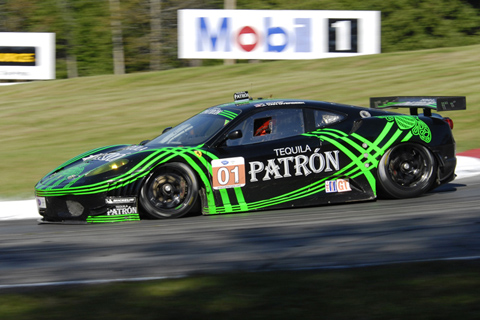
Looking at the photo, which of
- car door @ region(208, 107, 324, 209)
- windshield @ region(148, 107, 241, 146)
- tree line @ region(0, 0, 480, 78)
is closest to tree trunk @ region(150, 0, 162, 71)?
tree line @ region(0, 0, 480, 78)

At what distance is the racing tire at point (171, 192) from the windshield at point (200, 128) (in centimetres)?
44

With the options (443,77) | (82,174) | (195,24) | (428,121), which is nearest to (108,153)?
(82,174)

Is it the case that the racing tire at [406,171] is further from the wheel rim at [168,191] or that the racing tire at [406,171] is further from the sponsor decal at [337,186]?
the wheel rim at [168,191]

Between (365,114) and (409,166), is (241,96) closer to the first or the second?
(365,114)

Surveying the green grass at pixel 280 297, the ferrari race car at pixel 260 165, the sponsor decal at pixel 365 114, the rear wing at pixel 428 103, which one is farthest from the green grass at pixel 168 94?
the green grass at pixel 280 297

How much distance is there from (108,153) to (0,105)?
1493 centimetres

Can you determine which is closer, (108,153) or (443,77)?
(108,153)

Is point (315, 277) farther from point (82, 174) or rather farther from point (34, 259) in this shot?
point (82, 174)

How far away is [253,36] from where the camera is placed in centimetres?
2572

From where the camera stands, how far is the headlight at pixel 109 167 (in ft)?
25.1

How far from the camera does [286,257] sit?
5605mm

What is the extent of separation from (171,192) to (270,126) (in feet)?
4.39

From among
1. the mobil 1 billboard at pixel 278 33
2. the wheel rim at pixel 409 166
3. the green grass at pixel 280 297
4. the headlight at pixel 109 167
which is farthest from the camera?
the mobil 1 billboard at pixel 278 33

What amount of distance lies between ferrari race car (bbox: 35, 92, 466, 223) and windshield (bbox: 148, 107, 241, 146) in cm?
2
